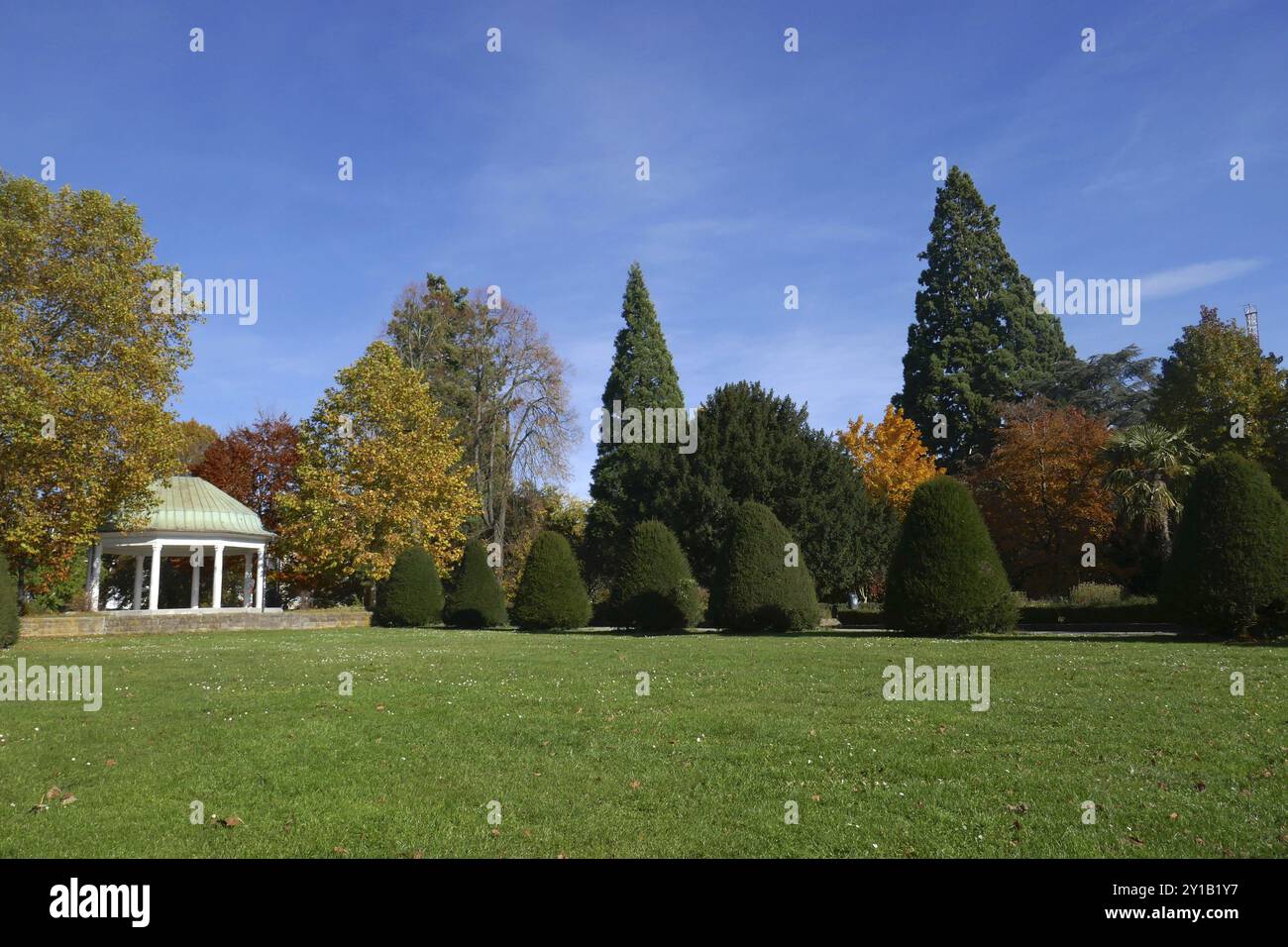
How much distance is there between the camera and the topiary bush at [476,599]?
32969 millimetres

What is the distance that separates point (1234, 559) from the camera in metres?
19.0

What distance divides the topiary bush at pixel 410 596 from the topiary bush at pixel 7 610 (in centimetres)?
1447

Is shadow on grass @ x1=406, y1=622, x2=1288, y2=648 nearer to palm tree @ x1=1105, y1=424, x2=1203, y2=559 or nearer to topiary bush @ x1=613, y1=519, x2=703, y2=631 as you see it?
topiary bush @ x1=613, y1=519, x2=703, y2=631

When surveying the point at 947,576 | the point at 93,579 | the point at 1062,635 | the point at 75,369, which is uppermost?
the point at 75,369

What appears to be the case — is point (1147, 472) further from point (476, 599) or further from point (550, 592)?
point (476, 599)

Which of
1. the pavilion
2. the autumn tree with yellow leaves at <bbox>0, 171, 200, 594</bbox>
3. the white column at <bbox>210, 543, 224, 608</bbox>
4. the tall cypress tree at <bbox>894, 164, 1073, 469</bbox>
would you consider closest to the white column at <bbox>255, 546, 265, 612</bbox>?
the pavilion

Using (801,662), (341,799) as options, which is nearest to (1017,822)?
(341,799)

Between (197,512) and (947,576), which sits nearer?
(947,576)

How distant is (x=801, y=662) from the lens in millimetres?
15344

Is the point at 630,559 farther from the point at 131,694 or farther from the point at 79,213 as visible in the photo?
the point at 79,213

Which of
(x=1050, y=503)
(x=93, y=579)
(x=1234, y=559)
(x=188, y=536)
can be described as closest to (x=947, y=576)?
(x=1234, y=559)

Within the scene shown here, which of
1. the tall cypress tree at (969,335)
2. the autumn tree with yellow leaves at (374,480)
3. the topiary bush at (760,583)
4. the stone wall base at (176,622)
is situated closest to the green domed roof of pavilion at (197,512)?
the autumn tree with yellow leaves at (374,480)

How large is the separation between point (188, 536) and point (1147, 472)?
123ft

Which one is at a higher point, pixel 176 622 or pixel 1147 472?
pixel 1147 472
